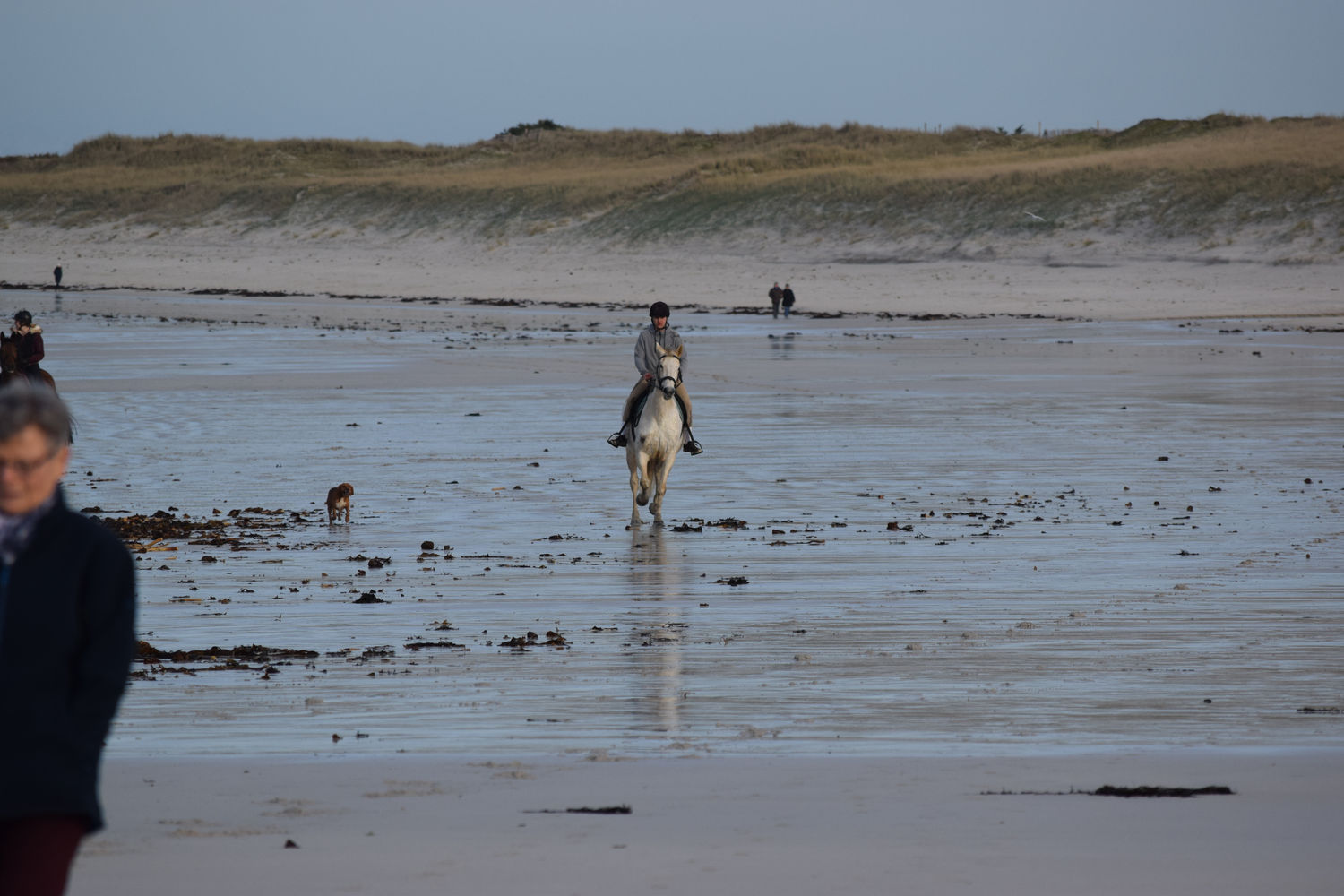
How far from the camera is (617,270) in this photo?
67125 mm

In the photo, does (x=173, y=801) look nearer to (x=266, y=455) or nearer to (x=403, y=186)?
(x=266, y=455)

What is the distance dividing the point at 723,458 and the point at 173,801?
13.1m

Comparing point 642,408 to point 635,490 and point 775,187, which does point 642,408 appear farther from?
point 775,187

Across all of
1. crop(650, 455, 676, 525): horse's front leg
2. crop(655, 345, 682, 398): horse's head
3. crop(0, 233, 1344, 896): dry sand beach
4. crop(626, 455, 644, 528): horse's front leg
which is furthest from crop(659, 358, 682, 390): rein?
crop(0, 233, 1344, 896): dry sand beach

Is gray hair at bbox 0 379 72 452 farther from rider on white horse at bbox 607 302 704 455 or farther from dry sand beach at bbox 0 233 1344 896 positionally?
rider on white horse at bbox 607 302 704 455

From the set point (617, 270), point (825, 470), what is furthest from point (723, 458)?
point (617, 270)

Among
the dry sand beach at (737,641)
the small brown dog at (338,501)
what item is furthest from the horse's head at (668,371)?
the small brown dog at (338,501)

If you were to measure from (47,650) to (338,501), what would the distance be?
10.7m

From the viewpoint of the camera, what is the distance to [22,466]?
3635 millimetres

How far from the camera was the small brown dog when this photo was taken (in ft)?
46.6

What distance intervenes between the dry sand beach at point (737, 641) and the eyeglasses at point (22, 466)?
83.1 inches

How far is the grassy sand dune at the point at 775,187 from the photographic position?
61.7m

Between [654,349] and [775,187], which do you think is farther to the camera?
[775,187]

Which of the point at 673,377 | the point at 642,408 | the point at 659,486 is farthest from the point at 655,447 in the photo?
the point at 673,377
